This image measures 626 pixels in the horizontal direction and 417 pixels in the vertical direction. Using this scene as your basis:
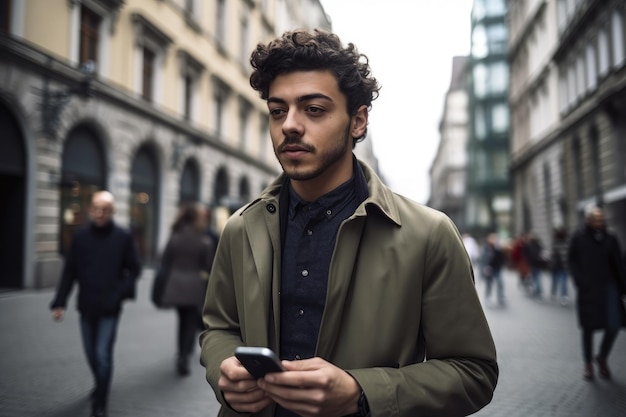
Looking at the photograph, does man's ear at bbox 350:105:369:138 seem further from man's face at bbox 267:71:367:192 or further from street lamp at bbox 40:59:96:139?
street lamp at bbox 40:59:96:139

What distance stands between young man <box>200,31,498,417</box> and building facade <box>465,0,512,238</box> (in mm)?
49392

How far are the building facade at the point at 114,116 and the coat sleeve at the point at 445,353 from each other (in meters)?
12.0

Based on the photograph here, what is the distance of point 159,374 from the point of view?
5902 millimetres

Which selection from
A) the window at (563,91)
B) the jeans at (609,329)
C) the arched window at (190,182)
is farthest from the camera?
the window at (563,91)

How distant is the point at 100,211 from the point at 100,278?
2.06 feet

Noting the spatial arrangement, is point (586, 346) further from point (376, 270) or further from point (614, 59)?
point (614, 59)

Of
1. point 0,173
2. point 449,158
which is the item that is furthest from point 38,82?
point 449,158

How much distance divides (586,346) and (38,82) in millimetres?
12928

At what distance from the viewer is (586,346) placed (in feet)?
19.6

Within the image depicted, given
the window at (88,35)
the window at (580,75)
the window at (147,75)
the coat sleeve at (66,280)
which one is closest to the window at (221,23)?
the window at (147,75)

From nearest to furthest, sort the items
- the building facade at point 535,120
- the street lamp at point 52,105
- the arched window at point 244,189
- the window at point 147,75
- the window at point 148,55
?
the street lamp at point 52,105 < the window at point 148,55 < the window at point 147,75 < the building facade at point 535,120 < the arched window at point 244,189

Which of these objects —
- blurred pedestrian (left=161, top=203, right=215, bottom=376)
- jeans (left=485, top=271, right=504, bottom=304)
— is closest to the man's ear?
blurred pedestrian (left=161, top=203, right=215, bottom=376)

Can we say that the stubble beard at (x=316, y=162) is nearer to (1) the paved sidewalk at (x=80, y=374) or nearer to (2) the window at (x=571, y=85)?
(1) the paved sidewalk at (x=80, y=374)

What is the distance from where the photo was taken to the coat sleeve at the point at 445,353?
1.41m
